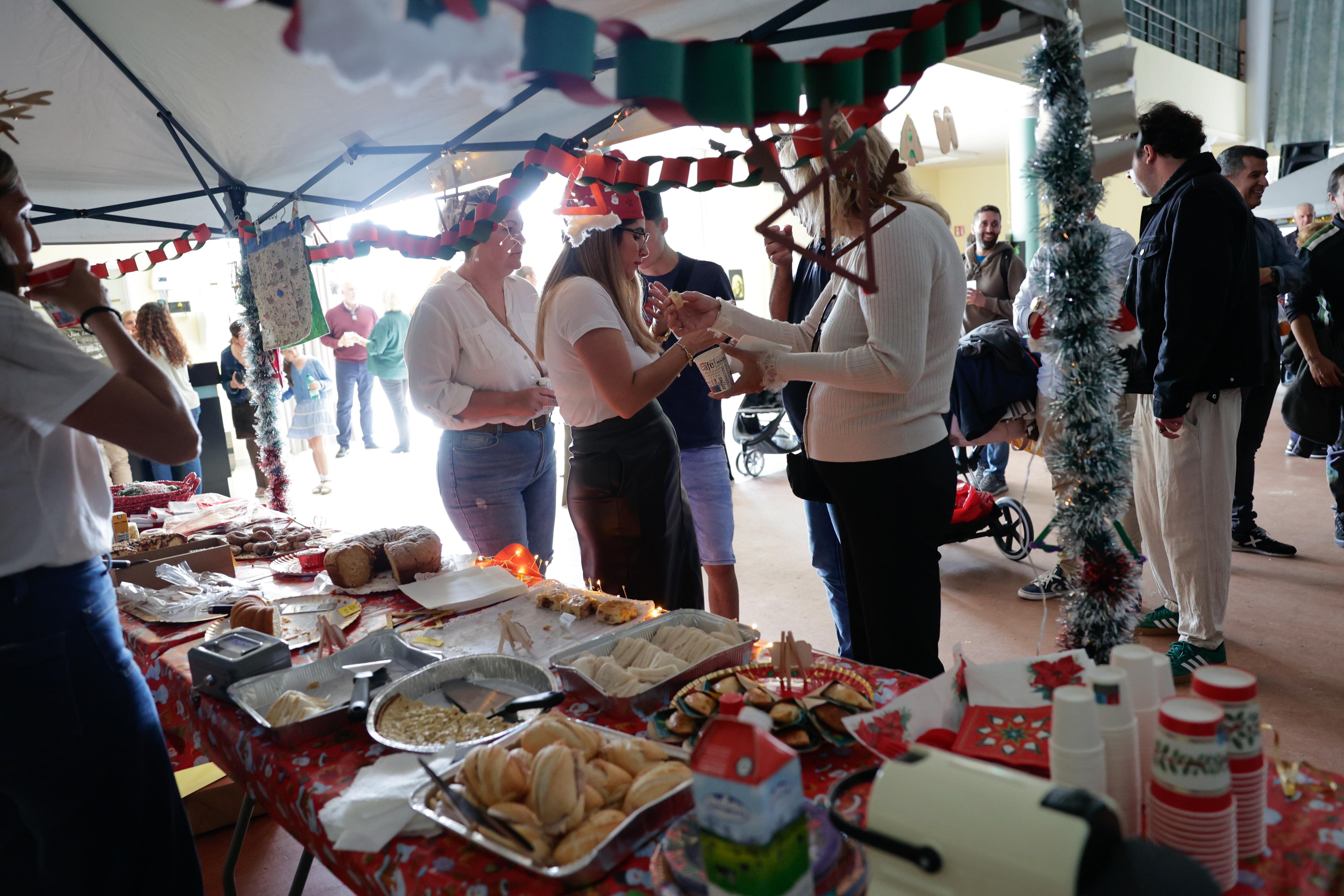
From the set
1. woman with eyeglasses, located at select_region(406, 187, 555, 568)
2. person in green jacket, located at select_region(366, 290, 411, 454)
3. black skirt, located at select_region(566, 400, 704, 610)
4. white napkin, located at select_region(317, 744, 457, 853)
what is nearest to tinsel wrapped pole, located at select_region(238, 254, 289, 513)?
woman with eyeglasses, located at select_region(406, 187, 555, 568)

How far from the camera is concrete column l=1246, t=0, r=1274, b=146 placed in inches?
373

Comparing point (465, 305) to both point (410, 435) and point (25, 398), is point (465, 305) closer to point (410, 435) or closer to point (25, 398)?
point (25, 398)

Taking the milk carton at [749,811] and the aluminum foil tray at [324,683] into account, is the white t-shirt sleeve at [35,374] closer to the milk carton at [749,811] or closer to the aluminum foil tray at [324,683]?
the aluminum foil tray at [324,683]

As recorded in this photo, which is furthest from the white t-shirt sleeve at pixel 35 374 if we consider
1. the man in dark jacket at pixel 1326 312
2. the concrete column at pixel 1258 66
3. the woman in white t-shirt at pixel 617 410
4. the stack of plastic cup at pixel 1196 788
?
the concrete column at pixel 1258 66

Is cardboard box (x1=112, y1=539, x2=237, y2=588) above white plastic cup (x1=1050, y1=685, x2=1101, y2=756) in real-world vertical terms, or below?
below

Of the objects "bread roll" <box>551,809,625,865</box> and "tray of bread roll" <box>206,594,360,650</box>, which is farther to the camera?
"tray of bread roll" <box>206,594,360,650</box>

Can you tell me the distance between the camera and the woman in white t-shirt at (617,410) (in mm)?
1887

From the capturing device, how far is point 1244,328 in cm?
228

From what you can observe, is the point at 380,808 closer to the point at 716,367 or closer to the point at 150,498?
the point at 716,367

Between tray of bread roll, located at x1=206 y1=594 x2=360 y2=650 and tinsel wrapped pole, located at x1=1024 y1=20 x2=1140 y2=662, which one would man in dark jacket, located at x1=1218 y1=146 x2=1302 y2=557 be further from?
tray of bread roll, located at x1=206 y1=594 x2=360 y2=650

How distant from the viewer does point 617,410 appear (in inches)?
74.9

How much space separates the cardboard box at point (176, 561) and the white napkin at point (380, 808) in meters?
1.29

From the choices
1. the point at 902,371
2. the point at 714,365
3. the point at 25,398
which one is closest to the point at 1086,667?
the point at 902,371

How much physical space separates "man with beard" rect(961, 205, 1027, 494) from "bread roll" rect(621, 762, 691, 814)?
3.89 meters
